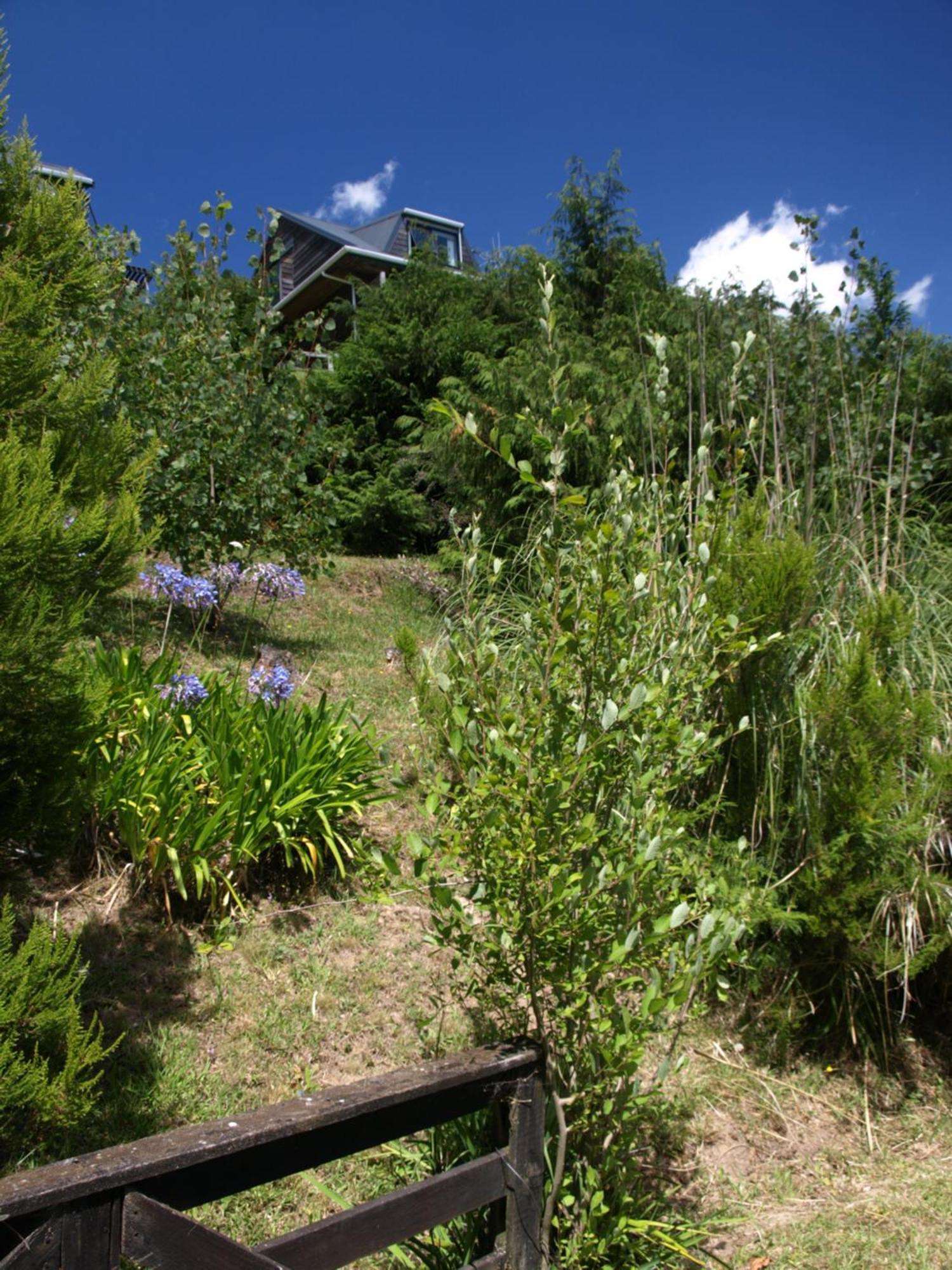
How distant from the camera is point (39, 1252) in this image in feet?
4.55

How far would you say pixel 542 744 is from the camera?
2260 mm

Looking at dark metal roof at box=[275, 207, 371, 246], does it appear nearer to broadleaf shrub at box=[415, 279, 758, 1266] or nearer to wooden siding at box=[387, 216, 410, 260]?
wooden siding at box=[387, 216, 410, 260]

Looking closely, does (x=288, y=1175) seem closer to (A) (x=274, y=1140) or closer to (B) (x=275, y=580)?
(A) (x=274, y=1140)

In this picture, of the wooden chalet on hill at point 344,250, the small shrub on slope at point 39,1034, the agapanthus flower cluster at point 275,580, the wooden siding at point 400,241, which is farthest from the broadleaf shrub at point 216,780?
the wooden siding at point 400,241

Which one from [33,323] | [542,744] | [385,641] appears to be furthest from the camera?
[385,641]

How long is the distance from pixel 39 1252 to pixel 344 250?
23.4 m

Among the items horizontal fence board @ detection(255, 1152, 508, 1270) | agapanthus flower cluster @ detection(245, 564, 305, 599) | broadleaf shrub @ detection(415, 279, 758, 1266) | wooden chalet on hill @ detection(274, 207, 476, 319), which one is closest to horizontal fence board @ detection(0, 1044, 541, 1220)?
horizontal fence board @ detection(255, 1152, 508, 1270)

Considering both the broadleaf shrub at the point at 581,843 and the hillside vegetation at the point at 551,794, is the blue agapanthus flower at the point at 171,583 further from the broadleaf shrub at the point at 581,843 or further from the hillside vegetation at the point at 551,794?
the broadleaf shrub at the point at 581,843

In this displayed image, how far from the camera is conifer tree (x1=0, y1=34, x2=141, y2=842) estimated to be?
2.16 meters

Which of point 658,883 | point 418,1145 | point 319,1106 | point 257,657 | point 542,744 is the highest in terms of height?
point 257,657

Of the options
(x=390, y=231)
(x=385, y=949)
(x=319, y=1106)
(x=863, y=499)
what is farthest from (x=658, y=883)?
(x=390, y=231)

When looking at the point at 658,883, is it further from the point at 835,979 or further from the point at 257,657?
the point at 257,657

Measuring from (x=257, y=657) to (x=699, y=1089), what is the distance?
11.5 ft

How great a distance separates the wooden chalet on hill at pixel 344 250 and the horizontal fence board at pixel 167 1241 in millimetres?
21746
